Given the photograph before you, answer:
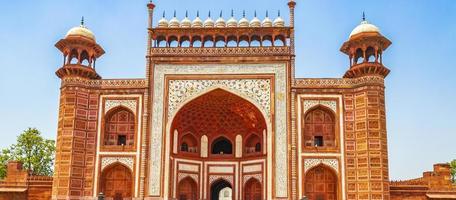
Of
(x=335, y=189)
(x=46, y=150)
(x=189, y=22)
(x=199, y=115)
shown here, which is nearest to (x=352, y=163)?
(x=335, y=189)

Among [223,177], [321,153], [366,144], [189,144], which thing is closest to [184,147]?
[189,144]

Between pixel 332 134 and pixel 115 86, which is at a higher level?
pixel 115 86

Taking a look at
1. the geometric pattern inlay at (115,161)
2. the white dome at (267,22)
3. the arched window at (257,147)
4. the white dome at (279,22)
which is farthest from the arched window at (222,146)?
the white dome at (279,22)

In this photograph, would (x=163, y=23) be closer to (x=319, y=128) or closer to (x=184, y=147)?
(x=184, y=147)

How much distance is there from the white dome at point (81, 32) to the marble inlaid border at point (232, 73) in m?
3.11

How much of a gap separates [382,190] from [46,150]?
63.9 ft

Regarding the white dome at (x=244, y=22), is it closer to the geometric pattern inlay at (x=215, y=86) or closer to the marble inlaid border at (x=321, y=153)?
the geometric pattern inlay at (x=215, y=86)

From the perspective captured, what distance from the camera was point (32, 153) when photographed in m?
29.6

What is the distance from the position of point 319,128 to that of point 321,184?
7.27 feet

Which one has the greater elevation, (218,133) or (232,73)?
(232,73)

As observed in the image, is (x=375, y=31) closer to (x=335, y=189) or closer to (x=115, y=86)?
(x=335, y=189)

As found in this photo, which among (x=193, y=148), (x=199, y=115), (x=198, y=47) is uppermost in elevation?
(x=198, y=47)

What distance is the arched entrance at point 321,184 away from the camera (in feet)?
66.2

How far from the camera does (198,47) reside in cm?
2159
